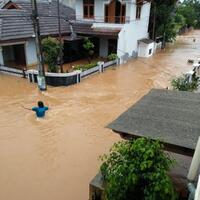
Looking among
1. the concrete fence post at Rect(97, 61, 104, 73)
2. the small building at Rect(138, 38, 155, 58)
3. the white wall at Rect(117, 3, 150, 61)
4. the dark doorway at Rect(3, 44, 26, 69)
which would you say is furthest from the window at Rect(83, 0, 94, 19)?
the dark doorway at Rect(3, 44, 26, 69)

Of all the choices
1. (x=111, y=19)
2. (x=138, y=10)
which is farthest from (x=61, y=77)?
(x=138, y=10)

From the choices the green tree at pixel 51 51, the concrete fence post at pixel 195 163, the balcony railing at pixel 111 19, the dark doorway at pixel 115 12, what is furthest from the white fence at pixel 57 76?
the concrete fence post at pixel 195 163

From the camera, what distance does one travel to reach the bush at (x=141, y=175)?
4395mm

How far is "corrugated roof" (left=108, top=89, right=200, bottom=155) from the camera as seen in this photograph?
5500mm

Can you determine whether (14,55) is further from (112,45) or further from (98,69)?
(112,45)

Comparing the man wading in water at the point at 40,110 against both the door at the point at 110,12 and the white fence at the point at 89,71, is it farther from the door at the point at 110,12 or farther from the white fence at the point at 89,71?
the door at the point at 110,12

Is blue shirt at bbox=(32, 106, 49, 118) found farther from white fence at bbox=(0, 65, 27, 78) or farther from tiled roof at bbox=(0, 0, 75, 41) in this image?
tiled roof at bbox=(0, 0, 75, 41)

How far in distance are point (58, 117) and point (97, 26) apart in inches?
542

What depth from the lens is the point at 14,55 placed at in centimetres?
2298

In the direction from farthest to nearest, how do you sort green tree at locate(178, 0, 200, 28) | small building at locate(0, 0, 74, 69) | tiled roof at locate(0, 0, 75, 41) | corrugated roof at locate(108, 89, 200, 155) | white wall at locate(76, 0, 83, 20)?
green tree at locate(178, 0, 200, 28)
white wall at locate(76, 0, 83, 20)
small building at locate(0, 0, 74, 69)
tiled roof at locate(0, 0, 75, 41)
corrugated roof at locate(108, 89, 200, 155)

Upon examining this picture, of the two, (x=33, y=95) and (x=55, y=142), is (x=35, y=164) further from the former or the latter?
(x=33, y=95)

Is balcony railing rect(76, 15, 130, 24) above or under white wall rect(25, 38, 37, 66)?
above

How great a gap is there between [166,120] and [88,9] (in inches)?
815

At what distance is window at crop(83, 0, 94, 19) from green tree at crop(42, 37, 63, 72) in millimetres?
9105
